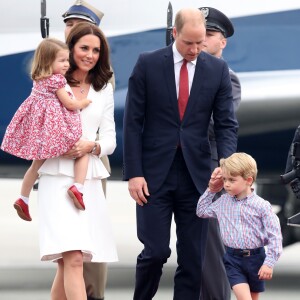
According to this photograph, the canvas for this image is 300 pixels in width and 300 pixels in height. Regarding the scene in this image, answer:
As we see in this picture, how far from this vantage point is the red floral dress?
23.9 feet

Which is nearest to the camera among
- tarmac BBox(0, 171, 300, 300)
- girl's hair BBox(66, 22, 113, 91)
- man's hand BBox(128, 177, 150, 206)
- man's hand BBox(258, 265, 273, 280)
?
man's hand BBox(258, 265, 273, 280)

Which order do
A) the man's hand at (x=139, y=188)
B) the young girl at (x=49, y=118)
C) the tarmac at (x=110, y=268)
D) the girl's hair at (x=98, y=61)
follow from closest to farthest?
the young girl at (x=49, y=118) → the man's hand at (x=139, y=188) → the girl's hair at (x=98, y=61) → the tarmac at (x=110, y=268)

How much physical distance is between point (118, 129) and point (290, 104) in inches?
44.3

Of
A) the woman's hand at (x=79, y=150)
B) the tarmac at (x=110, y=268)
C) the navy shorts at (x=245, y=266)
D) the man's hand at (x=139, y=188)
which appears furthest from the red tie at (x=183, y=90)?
the tarmac at (x=110, y=268)

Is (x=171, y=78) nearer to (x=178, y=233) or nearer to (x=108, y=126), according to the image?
(x=108, y=126)

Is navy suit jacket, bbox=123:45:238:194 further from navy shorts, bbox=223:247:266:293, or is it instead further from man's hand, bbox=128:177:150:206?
navy shorts, bbox=223:247:266:293

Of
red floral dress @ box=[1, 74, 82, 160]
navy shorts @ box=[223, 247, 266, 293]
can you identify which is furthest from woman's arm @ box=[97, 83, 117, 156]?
navy shorts @ box=[223, 247, 266, 293]

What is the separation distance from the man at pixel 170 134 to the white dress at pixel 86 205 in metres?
0.17

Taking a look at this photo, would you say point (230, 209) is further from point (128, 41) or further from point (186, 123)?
point (128, 41)

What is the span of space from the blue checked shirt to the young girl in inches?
27.8

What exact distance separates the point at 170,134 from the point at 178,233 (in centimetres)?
51

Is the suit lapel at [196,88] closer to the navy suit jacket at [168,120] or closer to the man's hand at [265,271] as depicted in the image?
the navy suit jacket at [168,120]

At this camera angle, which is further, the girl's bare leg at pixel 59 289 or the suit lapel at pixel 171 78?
the girl's bare leg at pixel 59 289

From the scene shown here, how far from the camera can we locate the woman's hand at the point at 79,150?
24.1 ft
